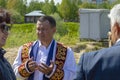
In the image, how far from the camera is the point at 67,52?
4.68m

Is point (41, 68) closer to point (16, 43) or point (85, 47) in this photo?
point (85, 47)

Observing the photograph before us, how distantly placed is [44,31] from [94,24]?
17.2m

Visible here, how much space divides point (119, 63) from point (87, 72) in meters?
0.23

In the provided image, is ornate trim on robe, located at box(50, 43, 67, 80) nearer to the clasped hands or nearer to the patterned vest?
the patterned vest

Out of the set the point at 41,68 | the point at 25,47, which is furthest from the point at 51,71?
the point at 25,47

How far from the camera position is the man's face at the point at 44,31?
4.43m

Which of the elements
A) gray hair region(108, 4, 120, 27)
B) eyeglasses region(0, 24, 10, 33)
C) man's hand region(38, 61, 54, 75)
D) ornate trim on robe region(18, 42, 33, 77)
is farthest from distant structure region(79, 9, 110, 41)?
gray hair region(108, 4, 120, 27)

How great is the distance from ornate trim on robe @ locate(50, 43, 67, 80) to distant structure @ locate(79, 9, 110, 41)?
53.7 ft

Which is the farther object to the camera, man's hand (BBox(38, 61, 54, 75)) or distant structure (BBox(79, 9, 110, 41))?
distant structure (BBox(79, 9, 110, 41))

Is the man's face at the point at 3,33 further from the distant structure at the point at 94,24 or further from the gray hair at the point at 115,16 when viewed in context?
the distant structure at the point at 94,24

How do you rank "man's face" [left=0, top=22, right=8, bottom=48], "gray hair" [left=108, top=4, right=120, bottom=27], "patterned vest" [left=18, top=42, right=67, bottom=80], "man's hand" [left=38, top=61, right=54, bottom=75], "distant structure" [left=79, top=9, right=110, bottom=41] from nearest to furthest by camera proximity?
"gray hair" [left=108, top=4, right=120, bottom=27] → "man's face" [left=0, top=22, right=8, bottom=48] → "man's hand" [left=38, top=61, right=54, bottom=75] → "patterned vest" [left=18, top=42, right=67, bottom=80] → "distant structure" [left=79, top=9, right=110, bottom=41]

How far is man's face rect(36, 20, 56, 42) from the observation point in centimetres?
443

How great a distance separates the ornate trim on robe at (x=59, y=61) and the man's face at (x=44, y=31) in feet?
0.73

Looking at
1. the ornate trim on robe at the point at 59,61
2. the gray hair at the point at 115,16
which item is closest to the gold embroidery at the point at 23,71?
the ornate trim on robe at the point at 59,61
